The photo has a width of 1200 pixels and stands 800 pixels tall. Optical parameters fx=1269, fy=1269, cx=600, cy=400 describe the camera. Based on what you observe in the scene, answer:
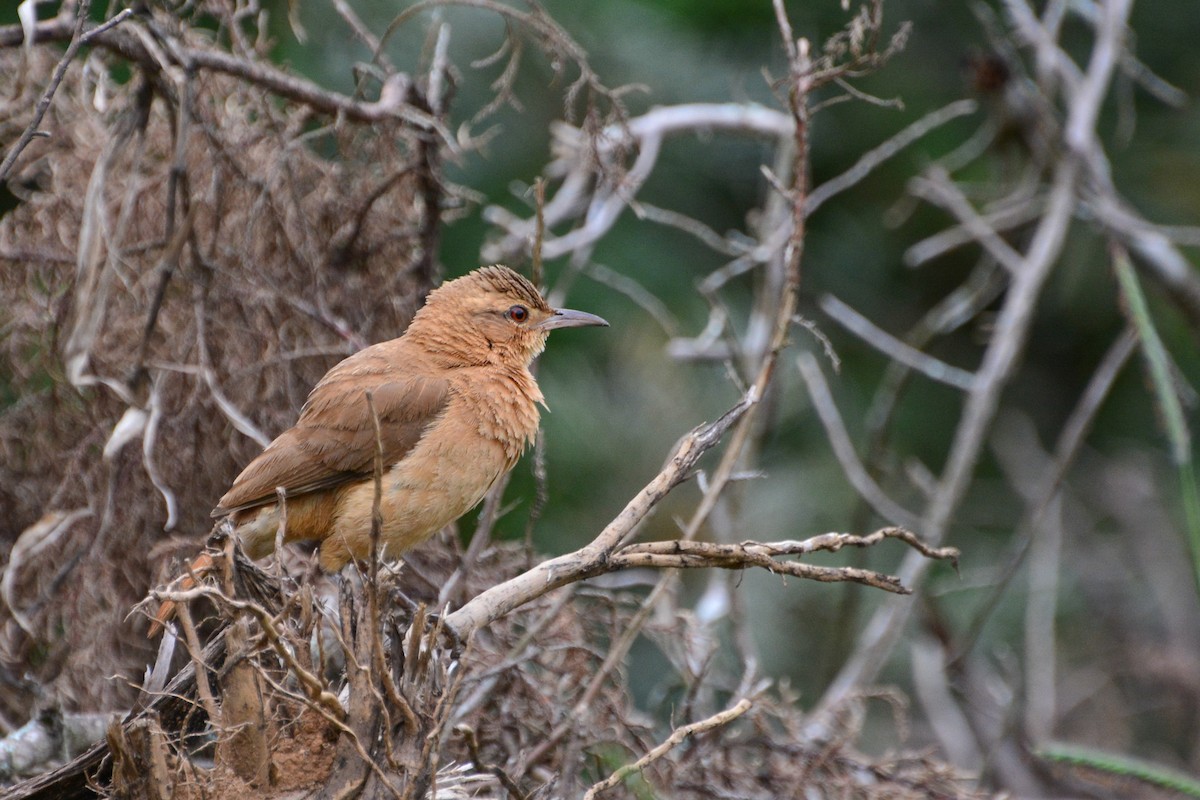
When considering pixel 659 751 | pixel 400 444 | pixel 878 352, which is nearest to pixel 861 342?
pixel 878 352

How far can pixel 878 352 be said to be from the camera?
7.73m

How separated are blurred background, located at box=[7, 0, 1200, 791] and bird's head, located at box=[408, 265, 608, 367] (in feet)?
4.98

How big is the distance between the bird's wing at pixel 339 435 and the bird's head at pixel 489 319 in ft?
0.76

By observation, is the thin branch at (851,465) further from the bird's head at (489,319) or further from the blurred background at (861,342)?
the bird's head at (489,319)

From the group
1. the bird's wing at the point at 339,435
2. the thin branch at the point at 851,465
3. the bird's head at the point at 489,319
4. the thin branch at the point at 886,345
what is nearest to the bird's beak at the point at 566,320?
the bird's head at the point at 489,319

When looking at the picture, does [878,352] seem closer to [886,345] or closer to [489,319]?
[886,345]

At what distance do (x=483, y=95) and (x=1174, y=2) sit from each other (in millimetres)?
4561

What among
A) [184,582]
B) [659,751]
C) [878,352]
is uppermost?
[659,751]

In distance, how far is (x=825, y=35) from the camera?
7191mm

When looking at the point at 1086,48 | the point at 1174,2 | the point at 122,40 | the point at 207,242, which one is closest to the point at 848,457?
the point at 207,242

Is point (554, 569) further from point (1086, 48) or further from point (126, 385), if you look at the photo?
point (1086, 48)

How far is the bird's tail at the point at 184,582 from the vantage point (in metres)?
2.53

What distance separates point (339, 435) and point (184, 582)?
0.58 m

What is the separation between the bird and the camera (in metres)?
3.47
